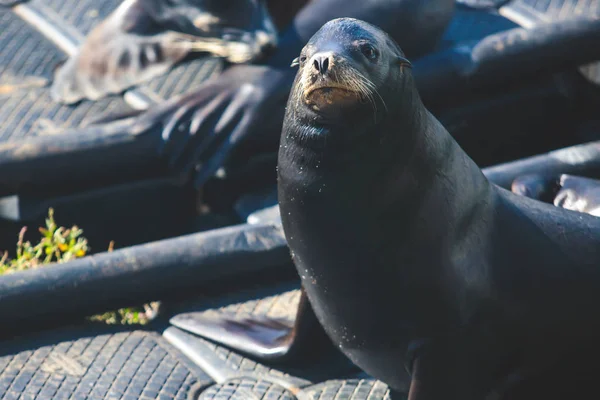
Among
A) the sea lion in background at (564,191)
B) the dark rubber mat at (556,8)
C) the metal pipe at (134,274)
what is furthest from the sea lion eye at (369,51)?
the dark rubber mat at (556,8)

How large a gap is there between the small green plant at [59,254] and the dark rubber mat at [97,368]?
0.59 feet

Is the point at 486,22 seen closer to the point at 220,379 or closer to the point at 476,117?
the point at 476,117

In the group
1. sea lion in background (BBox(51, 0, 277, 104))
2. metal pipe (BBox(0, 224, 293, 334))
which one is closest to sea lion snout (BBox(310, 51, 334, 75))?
A: metal pipe (BBox(0, 224, 293, 334))

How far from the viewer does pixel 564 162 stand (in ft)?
13.0

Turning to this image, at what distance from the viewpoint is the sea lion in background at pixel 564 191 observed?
9.93ft

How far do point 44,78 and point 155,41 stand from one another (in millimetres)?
778

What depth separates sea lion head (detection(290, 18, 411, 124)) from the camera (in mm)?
2217

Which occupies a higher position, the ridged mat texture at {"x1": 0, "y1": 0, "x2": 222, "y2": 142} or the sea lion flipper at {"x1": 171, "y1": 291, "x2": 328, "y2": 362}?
the sea lion flipper at {"x1": 171, "y1": 291, "x2": 328, "y2": 362}

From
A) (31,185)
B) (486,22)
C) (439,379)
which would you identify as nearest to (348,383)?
(439,379)

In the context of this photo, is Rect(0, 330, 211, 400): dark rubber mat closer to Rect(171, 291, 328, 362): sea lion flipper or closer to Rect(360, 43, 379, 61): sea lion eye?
Rect(171, 291, 328, 362): sea lion flipper

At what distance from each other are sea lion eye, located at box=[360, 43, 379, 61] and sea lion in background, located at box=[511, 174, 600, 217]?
99 cm

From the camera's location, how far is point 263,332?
3.24 meters

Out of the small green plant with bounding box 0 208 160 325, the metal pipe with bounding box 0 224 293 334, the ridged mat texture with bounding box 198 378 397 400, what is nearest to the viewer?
the ridged mat texture with bounding box 198 378 397 400

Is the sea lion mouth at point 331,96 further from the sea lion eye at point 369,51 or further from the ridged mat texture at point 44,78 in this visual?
the ridged mat texture at point 44,78
